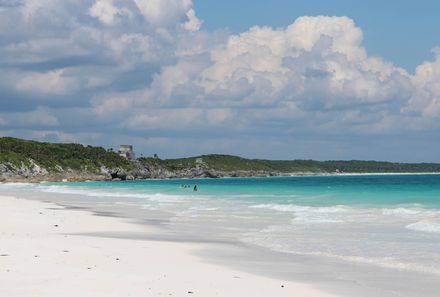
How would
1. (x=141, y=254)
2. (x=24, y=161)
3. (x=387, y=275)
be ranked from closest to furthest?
(x=387, y=275)
(x=141, y=254)
(x=24, y=161)

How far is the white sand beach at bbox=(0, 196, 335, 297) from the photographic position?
1153 centimetres

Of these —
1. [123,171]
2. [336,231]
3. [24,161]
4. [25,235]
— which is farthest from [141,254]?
[123,171]

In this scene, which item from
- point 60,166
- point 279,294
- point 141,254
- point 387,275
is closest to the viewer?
point 279,294

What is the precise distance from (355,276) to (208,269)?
3.43 metres

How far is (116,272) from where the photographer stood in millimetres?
13547

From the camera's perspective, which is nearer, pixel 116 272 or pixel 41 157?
pixel 116 272

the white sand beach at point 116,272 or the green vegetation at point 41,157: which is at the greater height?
the green vegetation at point 41,157

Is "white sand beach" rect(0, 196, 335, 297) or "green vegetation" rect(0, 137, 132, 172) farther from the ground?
"green vegetation" rect(0, 137, 132, 172)

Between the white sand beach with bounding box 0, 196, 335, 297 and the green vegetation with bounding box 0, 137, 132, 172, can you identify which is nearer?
the white sand beach with bounding box 0, 196, 335, 297

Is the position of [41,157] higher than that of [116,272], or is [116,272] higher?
[41,157]

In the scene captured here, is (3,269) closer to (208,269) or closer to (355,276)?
(208,269)

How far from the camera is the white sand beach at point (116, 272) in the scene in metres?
11.5

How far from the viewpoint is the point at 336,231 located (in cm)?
2438

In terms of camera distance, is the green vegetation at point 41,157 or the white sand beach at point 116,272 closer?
the white sand beach at point 116,272
